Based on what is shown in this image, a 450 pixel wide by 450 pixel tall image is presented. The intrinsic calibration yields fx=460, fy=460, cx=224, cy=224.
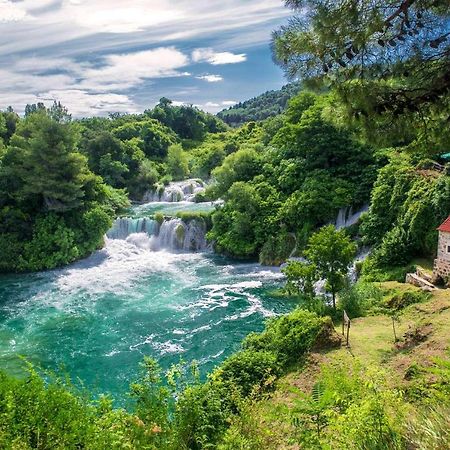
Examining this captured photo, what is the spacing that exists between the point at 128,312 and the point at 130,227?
481 inches

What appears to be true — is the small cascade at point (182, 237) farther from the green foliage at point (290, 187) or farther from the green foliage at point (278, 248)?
the green foliage at point (278, 248)

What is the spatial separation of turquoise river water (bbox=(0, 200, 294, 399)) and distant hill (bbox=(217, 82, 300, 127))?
7060 centimetres

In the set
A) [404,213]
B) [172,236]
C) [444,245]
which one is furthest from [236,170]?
[444,245]

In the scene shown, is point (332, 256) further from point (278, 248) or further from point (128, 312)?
point (278, 248)

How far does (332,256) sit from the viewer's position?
15547mm

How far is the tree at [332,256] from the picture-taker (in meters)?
15.5

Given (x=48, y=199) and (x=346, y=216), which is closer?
(x=346, y=216)

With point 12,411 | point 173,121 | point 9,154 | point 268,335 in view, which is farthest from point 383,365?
point 173,121

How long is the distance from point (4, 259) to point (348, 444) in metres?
25.1

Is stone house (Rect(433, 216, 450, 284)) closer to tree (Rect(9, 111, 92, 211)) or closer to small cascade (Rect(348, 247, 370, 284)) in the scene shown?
small cascade (Rect(348, 247, 370, 284))

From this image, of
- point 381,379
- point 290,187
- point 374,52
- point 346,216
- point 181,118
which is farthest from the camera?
point 181,118

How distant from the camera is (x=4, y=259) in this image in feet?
85.1

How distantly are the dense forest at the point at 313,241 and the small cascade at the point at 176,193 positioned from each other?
2508 millimetres

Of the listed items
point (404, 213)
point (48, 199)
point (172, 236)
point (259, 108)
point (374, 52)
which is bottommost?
point (172, 236)
